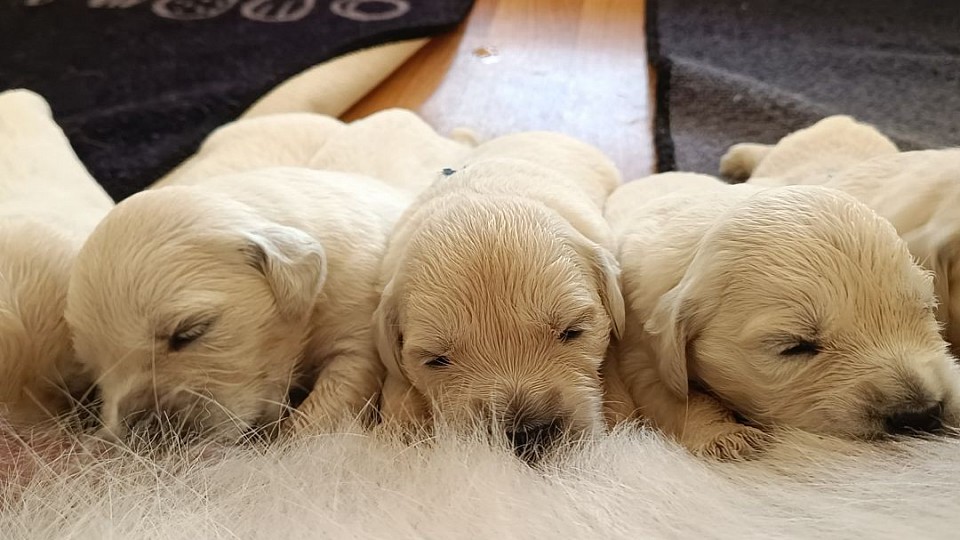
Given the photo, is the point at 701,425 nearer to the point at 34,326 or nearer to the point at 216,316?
the point at 216,316

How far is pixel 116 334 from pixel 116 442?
8.1 inches

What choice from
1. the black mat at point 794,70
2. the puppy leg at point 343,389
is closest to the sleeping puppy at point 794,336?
the puppy leg at point 343,389

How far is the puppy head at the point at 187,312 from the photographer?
141 centimetres

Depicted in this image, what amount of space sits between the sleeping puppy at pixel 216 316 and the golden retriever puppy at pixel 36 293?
2.4 inches

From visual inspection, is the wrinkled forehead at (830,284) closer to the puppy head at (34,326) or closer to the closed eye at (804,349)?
the closed eye at (804,349)

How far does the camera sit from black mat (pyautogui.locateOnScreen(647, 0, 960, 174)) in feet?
8.48

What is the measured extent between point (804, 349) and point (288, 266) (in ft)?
2.70

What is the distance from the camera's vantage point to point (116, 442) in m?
1.29

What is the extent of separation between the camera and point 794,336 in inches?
48.9

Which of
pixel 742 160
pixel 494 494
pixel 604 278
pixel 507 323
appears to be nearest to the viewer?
pixel 494 494

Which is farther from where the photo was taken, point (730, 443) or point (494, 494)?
point (730, 443)

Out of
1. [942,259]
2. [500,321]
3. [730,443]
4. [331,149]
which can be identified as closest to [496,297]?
[500,321]

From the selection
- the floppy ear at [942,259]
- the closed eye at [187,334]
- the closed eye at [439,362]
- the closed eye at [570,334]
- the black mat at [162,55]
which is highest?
the floppy ear at [942,259]

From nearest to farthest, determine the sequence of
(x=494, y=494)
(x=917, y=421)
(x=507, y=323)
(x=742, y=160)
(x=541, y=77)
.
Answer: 1. (x=494, y=494)
2. (x=917, y=421)
3. (x=507, y=323)
4. (x=742, y=160)
5. (x=541, y=77)
